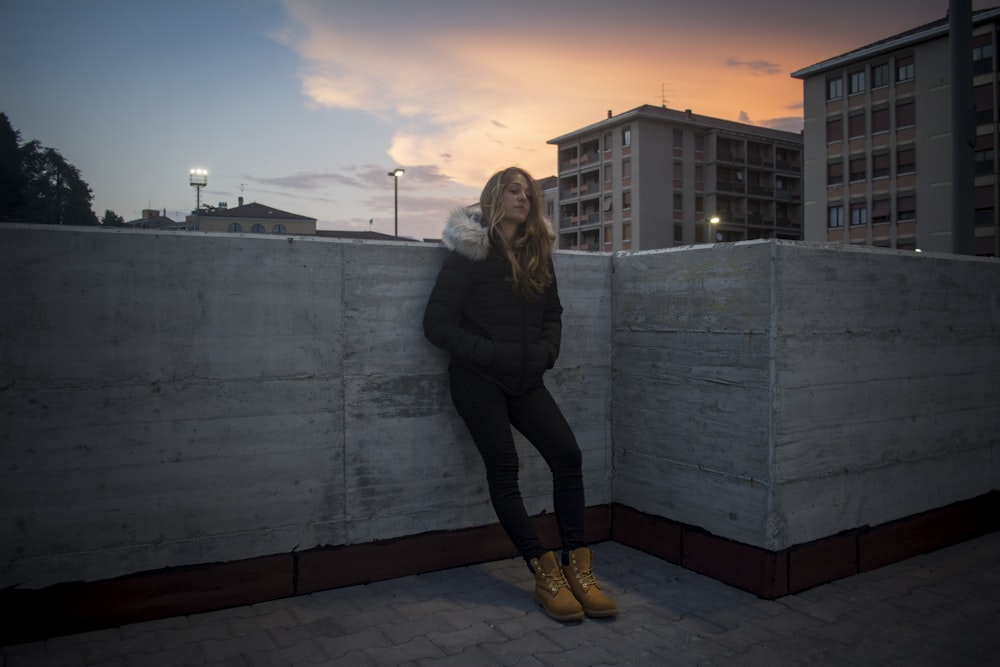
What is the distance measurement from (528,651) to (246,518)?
1552mm

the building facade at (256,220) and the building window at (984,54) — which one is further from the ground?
the building window at (984,54)

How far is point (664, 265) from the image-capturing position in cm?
442

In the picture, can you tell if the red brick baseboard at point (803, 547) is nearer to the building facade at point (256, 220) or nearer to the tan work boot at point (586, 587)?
the tan work boot at point (586, 587)

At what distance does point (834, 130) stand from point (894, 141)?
477 cm

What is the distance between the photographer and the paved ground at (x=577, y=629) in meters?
3.03

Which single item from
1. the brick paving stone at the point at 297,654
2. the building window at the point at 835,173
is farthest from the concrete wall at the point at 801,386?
the building window at the point at 835,173

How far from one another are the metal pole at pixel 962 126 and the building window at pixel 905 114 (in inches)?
2121

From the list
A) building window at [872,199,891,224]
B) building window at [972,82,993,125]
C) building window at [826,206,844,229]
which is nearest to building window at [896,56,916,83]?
building window at [972,82,993,125]

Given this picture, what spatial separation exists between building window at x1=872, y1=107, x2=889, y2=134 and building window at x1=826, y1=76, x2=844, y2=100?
10.8 feet

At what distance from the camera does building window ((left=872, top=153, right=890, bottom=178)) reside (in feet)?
173

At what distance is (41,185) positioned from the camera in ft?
195

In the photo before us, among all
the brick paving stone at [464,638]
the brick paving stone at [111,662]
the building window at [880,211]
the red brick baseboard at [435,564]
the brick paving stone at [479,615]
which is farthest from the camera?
the building window at [880,211]

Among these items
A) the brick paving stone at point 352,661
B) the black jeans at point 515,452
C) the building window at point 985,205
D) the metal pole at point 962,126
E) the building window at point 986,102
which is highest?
the building window at point 986,102

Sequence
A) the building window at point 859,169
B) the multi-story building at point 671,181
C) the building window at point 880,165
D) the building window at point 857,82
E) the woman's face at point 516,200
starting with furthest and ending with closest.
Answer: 1. the multi-story building at point 671,181
2. the building window at point 857,82
3. the building window at point 859,169
4. the building window at point 880,165
5. the woman's face at point 516,200
